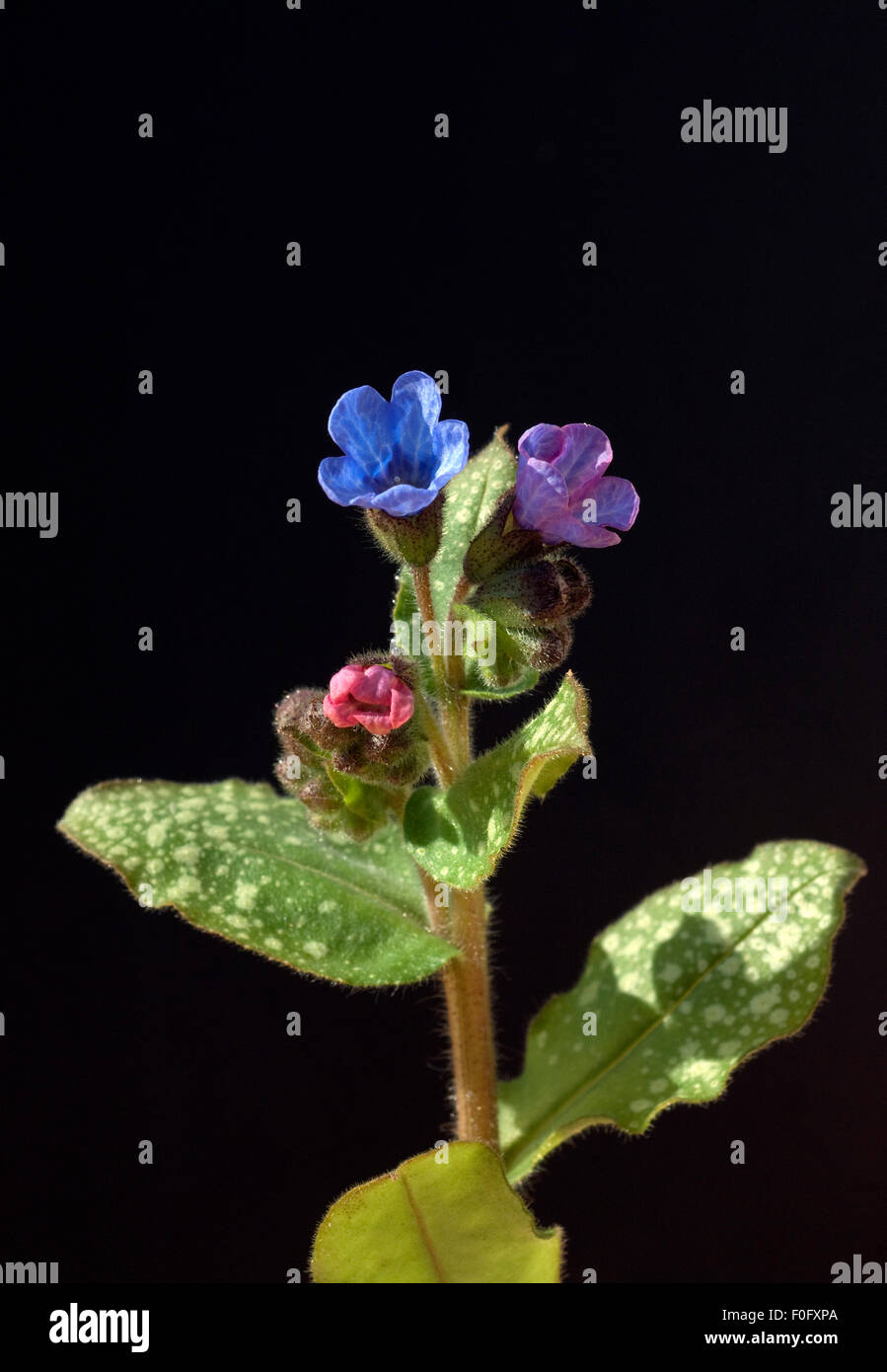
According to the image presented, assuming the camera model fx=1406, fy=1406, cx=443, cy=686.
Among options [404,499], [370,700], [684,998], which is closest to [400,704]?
[370,700]

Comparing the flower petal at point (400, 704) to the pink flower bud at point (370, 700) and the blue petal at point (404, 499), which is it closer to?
the pink flower bud at point (370, 700)

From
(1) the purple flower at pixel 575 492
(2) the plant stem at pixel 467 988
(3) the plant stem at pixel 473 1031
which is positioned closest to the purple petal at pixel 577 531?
(1) the purple flower at pixel 575 492

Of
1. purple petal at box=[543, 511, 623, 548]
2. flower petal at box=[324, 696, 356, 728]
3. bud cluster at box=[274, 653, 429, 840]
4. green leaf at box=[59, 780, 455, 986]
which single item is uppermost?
purple petal at box=[543, 511, 623, 548]

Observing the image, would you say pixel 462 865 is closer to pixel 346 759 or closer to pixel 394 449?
pixel 346 759

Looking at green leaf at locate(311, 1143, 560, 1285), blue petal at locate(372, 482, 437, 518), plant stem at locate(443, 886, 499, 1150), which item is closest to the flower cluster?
blue petal at locate(372, 482, 437, 518)

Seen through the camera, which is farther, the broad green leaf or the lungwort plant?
the broad green leaf

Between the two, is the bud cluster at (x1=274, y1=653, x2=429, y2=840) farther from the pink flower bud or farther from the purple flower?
the purple flower
